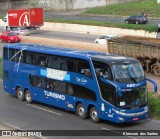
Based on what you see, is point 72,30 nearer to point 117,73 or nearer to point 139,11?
point 139,11

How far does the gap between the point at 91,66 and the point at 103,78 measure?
946 mm

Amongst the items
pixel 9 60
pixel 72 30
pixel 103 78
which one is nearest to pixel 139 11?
pixel 72 30

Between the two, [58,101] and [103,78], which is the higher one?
[103,78]

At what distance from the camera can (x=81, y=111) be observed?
2078cm

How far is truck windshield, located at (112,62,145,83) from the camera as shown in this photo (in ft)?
63.0

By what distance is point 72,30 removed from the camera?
→ 71.2 metres

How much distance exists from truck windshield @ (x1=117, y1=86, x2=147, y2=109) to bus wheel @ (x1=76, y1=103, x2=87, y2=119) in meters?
2.24

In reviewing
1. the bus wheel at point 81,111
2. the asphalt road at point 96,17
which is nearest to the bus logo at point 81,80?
the bus wheel at point 81,111

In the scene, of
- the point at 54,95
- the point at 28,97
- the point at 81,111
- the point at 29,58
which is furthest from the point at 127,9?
the point at 81,111

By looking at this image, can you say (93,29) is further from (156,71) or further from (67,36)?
(156,71)

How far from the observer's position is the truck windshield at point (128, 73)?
19.2 meters

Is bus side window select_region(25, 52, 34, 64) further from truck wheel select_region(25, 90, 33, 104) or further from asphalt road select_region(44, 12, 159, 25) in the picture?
asphalt road select_region(44, 12, 159, 25)

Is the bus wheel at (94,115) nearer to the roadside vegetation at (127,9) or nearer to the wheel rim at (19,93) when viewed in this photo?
the wheel rim at (19,93)

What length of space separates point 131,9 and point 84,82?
217ft
